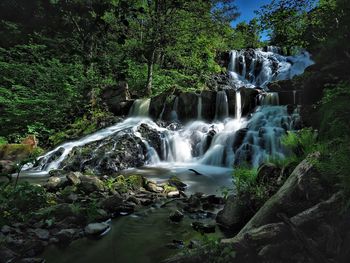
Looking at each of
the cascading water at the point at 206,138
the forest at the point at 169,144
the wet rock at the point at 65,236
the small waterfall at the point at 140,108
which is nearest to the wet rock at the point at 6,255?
the forest at the point at 169,144

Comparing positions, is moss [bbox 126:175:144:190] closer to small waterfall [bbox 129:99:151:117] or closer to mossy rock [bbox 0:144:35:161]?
mossy rock [bbox 0:144:35:161]

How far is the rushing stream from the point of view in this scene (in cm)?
530

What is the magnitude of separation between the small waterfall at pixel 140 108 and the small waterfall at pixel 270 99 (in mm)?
6563

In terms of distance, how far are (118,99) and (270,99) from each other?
9.02 metres

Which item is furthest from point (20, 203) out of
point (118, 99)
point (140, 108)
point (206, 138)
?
point (118, 99)

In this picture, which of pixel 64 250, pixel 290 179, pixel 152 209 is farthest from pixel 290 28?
pixel 64 250

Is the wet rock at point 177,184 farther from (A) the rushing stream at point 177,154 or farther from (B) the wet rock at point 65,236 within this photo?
(B) the wet rock at point 65,236

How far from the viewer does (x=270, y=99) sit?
16531 millimetres

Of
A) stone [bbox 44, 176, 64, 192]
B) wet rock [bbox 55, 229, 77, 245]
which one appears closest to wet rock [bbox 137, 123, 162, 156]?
stone [bbox 44, 176, 64, 192]

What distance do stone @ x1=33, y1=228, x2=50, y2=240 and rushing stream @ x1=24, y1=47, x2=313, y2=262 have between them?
0.34 meters

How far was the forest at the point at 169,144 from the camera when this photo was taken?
3967 mm

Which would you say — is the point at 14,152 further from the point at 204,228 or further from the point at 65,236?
the point at 204,228

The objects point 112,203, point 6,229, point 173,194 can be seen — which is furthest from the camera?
Result: point 173,194

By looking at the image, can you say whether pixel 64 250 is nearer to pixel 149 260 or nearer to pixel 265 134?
pixel 149 260
